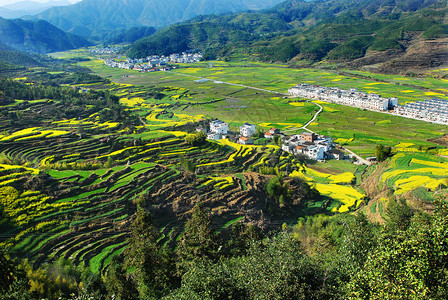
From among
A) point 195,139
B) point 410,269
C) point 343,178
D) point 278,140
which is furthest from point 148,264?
point 278,140

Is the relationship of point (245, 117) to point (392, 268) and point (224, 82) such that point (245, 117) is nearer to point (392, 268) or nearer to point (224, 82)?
point (224, 82)

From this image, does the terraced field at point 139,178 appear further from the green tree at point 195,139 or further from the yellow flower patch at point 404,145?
the green tree at point 195,139

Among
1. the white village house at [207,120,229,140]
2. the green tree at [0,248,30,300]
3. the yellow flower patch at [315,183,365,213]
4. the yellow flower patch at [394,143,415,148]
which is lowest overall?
the yellow flower patch at [315,183,365,213]

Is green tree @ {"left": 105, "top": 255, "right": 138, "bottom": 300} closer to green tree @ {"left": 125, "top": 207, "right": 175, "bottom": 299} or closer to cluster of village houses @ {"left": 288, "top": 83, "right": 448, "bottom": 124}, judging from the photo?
green tree @ {"left": 125, "top": 207, "right": 175, "bottom": 299}

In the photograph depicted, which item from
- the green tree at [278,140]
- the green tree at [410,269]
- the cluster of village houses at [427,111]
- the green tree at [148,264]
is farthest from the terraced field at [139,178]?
the green tree at [410,269]

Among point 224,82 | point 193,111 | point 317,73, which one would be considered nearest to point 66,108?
point 193,111

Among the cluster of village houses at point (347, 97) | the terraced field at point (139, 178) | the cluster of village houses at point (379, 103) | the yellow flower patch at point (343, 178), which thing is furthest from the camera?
the cluster of village houses at point (347, 97)

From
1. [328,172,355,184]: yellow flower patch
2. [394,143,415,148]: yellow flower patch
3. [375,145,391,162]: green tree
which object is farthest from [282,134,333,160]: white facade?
[394,143,415,148]: yellow flower patch
